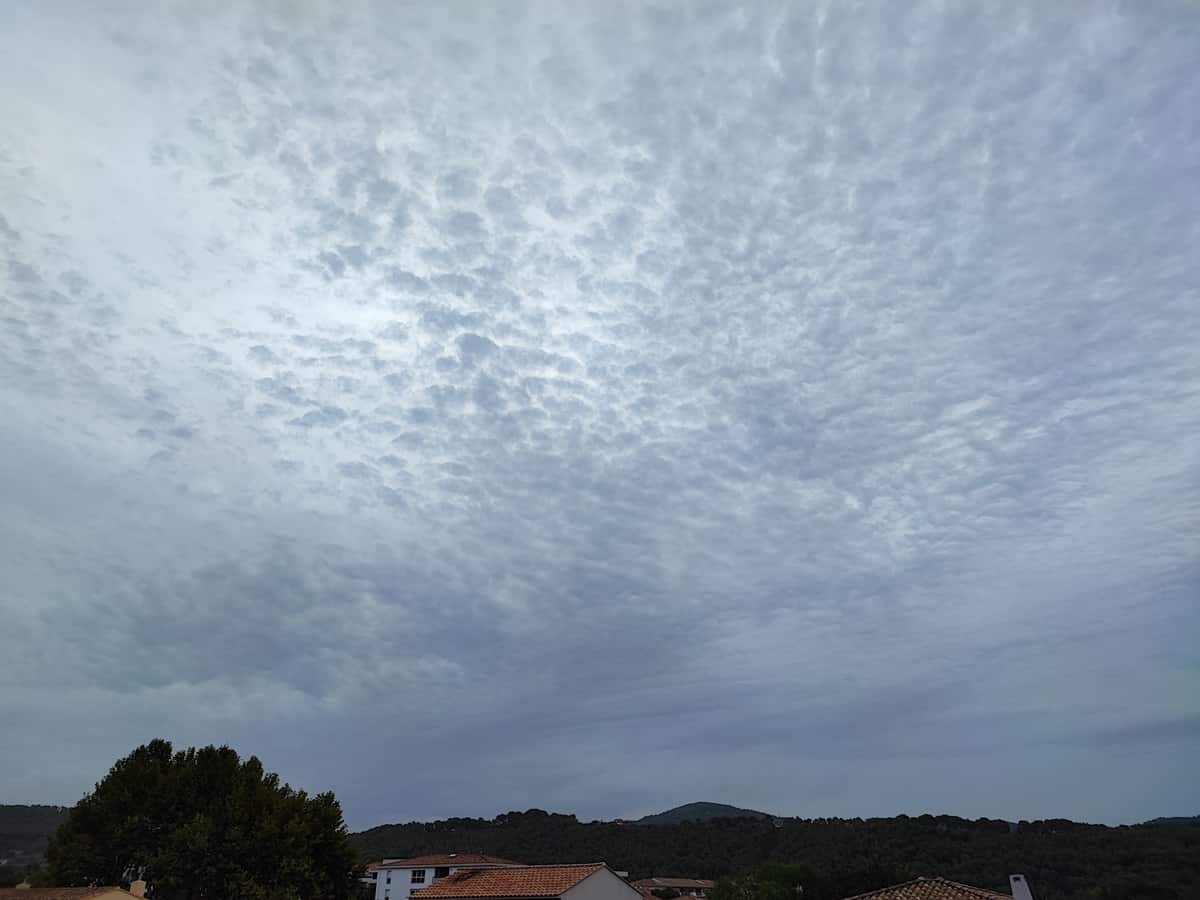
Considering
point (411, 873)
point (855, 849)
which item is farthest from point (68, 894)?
point (855, 849)

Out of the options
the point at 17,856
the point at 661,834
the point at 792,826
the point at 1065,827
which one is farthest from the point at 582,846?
the point at 17,856

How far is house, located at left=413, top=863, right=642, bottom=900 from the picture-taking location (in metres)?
50.2

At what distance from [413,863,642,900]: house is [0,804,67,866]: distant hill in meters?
53.8

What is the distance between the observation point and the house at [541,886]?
50188mm

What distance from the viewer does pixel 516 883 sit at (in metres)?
52.1

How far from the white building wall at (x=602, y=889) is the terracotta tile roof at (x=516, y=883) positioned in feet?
1.01

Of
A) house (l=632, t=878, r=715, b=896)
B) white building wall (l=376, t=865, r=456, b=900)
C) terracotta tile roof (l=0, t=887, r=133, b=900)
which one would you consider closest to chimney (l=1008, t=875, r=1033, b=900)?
terracotta tile roof (l=0, t=887, r=133, b=900)

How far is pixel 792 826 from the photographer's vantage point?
116250 millimetres

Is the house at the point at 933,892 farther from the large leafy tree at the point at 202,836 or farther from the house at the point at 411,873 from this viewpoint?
the house at the point at 411,873

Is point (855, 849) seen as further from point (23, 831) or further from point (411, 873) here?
point (23, 831)

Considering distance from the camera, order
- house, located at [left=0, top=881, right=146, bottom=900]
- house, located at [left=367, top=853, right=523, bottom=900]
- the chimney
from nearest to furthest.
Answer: the chimney, house, located at [left=0, top=881, right=146, bottom=900], house, located at [left=367, top=853, right=523, bottom=900]

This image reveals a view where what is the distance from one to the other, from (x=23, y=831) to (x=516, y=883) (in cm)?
7999

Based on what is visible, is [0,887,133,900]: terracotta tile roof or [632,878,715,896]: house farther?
[632,878,715,896]: house

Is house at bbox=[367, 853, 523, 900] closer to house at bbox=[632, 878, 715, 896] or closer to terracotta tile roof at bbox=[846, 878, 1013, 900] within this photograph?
Answer: house at bbox=[632, 878, 715, 896]
